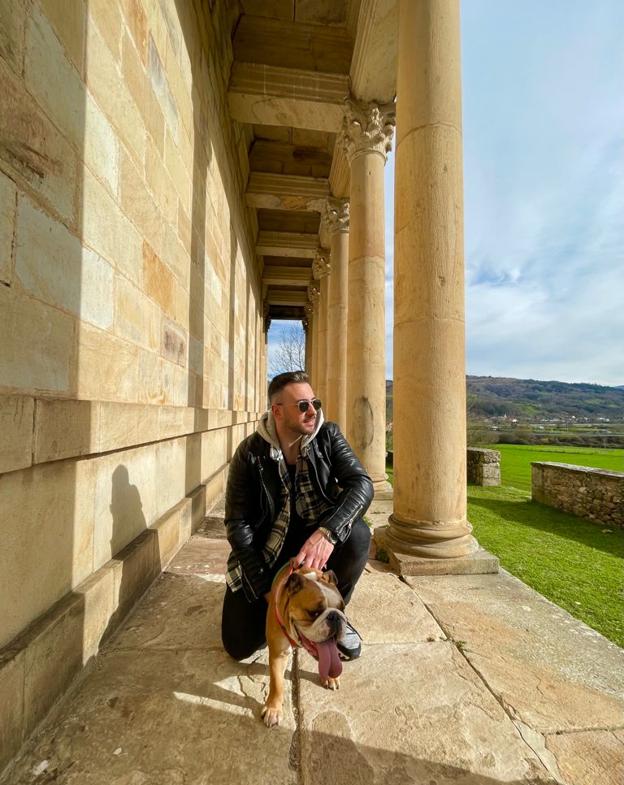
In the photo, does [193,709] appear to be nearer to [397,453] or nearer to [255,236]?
[397,453]

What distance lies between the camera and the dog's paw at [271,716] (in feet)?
6.29

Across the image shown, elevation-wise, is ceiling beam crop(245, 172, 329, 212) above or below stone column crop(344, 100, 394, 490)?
above

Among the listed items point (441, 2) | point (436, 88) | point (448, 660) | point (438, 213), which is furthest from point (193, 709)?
point (441, 2)

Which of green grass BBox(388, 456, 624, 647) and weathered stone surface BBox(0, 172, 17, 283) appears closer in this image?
weathered stone surface BBox(0, 172, 17, 283)

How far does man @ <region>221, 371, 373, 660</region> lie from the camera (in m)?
2.34

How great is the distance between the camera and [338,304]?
11992mm

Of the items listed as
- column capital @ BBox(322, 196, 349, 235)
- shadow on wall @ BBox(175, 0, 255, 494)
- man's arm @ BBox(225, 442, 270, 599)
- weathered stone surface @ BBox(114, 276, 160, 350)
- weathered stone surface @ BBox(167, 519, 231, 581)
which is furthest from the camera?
column capital @ BBox(322, 196, 349, 235)

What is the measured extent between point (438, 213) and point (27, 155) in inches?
146

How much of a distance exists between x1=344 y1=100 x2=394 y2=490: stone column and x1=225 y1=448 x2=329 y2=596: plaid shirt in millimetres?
4881

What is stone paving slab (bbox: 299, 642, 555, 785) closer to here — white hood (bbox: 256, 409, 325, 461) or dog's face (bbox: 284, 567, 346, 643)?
dog's face (bbox: 284, 567, 346, 643)

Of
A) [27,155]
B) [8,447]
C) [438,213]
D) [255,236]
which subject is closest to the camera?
[8,447]

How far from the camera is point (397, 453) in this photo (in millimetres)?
4312

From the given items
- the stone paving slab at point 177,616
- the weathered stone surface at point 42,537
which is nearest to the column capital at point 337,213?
the stone paving slab at point 177,616

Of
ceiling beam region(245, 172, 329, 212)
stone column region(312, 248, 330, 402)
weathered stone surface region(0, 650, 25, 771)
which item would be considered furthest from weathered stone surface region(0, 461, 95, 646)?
stone column region(312, 248, 330, 402)
